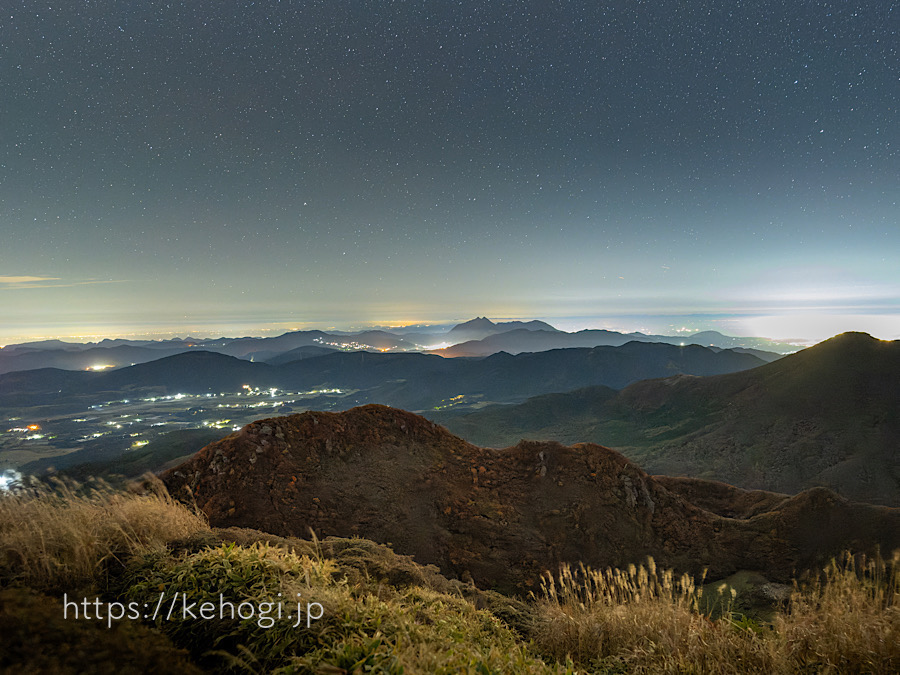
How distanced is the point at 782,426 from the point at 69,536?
70.4 metres

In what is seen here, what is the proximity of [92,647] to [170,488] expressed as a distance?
53.9 feet

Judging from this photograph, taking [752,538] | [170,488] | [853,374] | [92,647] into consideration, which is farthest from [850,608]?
[853,374]

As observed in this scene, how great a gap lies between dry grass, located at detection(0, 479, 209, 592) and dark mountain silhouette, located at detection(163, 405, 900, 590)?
968 cm

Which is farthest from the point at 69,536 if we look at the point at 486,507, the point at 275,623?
the point at 486,507

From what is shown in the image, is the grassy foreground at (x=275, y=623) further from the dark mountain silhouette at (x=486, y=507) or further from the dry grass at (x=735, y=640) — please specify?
the dark mountain silhouette at (x=486, y=507)

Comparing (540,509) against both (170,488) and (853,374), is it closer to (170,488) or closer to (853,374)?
(170,488)

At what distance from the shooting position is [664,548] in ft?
51.7

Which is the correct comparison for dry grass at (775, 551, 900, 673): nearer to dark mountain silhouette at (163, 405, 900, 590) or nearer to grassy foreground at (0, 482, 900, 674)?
grassy foreground at (0, 482, 900, 674)

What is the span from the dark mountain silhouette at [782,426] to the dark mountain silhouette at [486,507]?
3089cm

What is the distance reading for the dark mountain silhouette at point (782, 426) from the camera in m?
41.7

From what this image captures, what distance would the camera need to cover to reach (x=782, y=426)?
5291 cm

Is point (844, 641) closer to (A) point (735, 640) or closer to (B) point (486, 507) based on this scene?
(A) point (735, 640)

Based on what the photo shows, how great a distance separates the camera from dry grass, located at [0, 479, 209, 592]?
3.04m

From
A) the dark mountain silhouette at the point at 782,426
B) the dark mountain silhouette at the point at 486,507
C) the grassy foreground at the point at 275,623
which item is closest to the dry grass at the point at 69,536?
the grassy foreground at the point at 275,623
